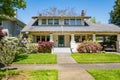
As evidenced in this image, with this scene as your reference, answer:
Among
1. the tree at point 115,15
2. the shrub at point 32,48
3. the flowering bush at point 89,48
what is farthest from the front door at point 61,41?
the tree at point 115,15

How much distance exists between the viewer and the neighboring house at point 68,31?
28891 mm

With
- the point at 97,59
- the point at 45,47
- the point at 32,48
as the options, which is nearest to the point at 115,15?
the point at 45,47

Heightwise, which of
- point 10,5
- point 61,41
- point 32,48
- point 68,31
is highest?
point 10,5

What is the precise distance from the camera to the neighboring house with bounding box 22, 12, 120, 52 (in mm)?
28891

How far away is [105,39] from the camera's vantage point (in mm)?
33719

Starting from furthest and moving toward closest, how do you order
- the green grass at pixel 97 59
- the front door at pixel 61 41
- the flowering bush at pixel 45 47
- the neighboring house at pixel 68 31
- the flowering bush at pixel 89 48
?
the front door at pixel 61 41, the neighboring house at pixel 68 31, the flowering bush at pixel 45 47, the flowering bush at pixel 89 48, the green grass at pixel 97 59

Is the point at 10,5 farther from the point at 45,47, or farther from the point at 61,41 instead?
the point at 61,41

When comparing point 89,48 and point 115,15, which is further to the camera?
point 115,15

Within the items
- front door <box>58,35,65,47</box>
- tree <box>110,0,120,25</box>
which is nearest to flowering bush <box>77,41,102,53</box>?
front door <box>58,35,65,47</box>

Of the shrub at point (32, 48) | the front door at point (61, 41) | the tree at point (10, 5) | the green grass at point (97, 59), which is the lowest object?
the green grass at point (97, 59)

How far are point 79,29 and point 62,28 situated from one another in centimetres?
264

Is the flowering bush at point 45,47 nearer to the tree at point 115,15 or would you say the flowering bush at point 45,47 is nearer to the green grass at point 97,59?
the green grass at point 97,59

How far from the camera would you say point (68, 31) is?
28797 millimetres

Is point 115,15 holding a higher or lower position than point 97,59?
higher
